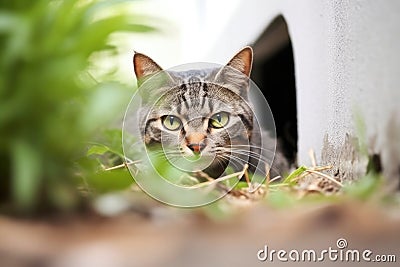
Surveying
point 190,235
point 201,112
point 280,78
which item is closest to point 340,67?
point 280,78

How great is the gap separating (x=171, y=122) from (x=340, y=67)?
34cm

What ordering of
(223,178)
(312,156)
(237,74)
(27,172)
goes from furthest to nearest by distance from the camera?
(312,156), (237,74), (223,178), (27,172)

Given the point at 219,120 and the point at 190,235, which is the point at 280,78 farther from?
the point at 190,235

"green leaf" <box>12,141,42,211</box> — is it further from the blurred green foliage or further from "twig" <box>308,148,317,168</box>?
"twig" <box>308,148,317,168</box>

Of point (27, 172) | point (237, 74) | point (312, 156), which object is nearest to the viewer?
point (27, 172)

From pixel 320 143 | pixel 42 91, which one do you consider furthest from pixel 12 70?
pixel 320 143

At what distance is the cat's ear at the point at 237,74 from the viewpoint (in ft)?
2.90

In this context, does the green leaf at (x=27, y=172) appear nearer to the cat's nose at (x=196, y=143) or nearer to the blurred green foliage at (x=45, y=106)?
the blurred green foliage at (x=45, y=106)

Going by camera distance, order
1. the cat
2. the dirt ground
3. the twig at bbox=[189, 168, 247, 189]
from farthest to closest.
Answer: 1. the cat
2. the twig at bbox=[189, 168, 247, 189]
3. the dirt ground

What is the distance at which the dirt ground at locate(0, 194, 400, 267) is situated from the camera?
1.60 ft

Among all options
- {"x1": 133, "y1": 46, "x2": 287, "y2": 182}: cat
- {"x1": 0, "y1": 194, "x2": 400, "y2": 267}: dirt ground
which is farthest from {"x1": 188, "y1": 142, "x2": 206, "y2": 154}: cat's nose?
{"x1": 0, "y1": 194, "x2": 400, "y2": 267}: dirt ground

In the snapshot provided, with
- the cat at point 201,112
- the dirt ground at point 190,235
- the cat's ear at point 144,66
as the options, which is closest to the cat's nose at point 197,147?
the cat at point 201,112

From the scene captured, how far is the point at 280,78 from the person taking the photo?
111 cm

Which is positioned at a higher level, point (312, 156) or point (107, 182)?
point (312, 156)
